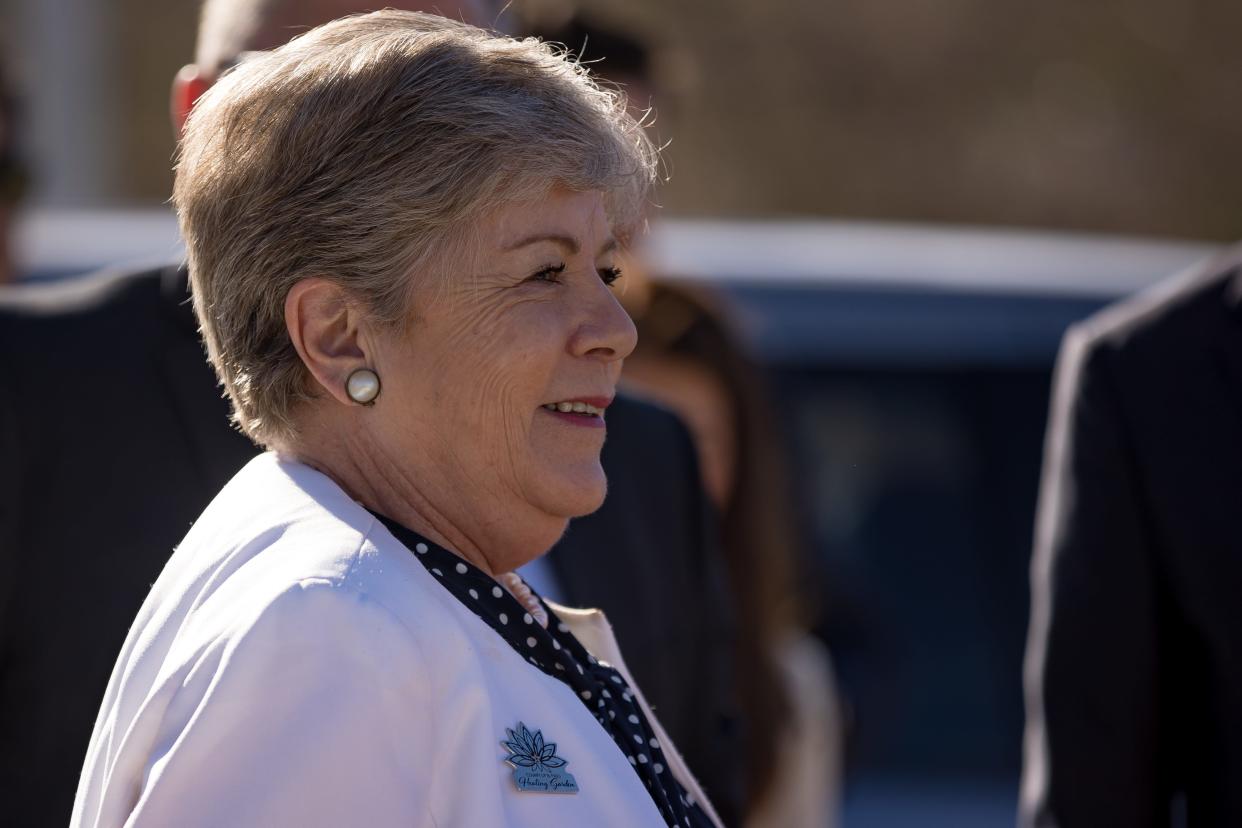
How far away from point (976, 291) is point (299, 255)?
3.05m

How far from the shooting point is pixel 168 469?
2.36 m

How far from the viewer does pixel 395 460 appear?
1808 millimetres

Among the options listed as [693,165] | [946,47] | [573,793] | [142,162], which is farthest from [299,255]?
[946,47]

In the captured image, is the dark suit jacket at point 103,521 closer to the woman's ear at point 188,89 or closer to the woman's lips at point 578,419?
the woman's ear at point 188,89

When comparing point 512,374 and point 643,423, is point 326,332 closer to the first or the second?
point 512,374

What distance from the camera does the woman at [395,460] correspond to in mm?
1515

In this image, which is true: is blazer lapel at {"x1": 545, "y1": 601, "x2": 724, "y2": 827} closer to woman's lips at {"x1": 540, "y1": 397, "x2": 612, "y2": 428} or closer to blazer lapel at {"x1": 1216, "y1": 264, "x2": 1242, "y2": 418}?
woman's lips at {"x1": 540, "y1": 397, "x2": 612, "y2": 428}

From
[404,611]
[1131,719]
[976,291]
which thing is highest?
[976,291]

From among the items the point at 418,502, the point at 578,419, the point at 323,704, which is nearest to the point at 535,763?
the point at 323,704

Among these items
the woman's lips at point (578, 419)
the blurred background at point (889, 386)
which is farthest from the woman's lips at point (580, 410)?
the blurred background at point (889, 386)

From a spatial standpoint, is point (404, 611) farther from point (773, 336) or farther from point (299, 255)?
point (773, 336)

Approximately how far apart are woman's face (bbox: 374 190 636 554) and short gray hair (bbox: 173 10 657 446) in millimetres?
38

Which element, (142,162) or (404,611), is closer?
(404,611)

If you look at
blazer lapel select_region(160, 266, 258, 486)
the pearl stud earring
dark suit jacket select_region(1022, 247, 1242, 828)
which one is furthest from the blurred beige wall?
the pearl stud earring
